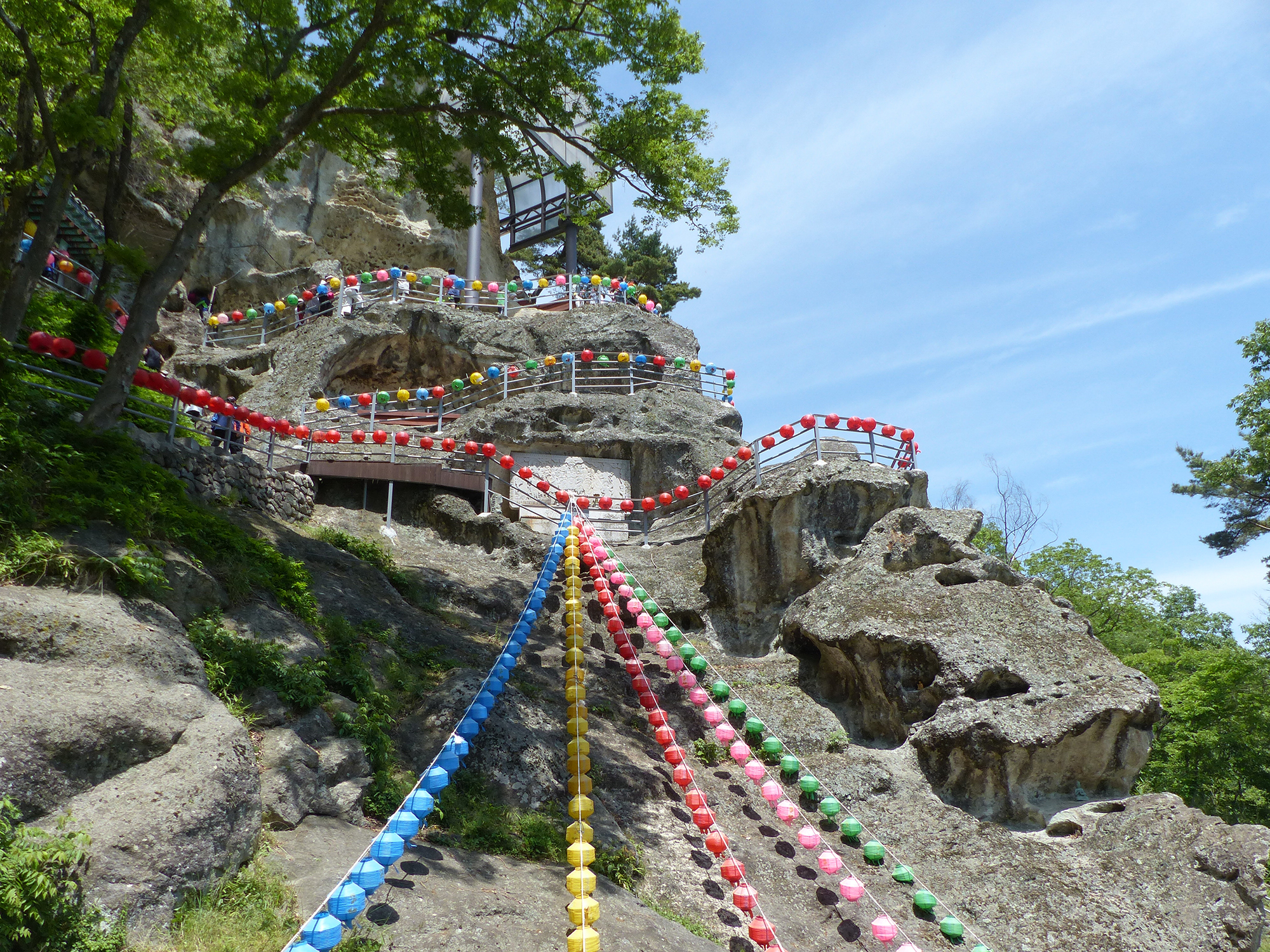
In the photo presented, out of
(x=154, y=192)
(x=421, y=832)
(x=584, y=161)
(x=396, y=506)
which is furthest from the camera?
(x=584, y=161)

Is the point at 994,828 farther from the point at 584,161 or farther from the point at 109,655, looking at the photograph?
the point at 584,161

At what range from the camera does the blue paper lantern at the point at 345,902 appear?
5723mm

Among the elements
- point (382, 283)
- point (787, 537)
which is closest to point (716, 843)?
point (787, 537)

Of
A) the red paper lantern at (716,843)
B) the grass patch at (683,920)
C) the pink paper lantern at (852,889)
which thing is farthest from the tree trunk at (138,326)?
the pink paper lantern at (852,889)

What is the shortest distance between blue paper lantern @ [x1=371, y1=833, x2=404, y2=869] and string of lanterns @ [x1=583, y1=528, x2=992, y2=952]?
162 inches

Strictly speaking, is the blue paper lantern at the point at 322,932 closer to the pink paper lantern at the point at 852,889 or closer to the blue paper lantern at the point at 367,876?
the blue paper lantern at the point at 367,876

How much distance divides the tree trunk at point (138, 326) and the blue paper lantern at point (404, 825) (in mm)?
6483

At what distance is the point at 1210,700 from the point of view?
72.2ft

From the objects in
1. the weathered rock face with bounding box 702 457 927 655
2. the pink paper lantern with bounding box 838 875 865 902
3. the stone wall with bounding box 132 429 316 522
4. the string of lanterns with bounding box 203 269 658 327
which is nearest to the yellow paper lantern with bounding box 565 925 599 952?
the pink paper lantern with bounding box 838 875 865 902

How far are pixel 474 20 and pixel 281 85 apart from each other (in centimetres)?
265

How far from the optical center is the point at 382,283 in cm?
2966

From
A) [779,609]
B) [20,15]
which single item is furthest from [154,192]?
[779,609]

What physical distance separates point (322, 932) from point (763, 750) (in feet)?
23.7

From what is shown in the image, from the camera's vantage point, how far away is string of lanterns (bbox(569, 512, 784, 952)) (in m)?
7.71
